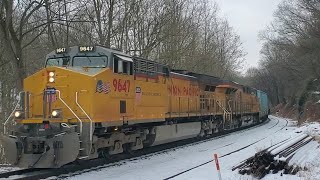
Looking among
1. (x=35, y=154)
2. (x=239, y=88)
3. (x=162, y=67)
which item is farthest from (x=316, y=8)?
(x=35, y=154)

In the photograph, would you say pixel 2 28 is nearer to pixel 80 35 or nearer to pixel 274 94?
pixel 80 35

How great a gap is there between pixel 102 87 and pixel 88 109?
826 millimetres

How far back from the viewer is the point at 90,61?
41.2ft

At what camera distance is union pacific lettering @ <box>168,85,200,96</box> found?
17.7m

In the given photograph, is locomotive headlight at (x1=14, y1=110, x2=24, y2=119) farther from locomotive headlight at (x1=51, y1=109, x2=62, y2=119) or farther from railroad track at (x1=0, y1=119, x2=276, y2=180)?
railroad track at (x1=0, y1=119, x2=276, y2=180)

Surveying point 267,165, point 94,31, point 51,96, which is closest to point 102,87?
point 51,96

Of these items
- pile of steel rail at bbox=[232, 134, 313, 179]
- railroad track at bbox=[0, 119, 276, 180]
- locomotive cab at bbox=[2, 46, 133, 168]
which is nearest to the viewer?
pile of steel rail at bbox=[232, 134, 313, 179]

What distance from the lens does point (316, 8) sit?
123ft

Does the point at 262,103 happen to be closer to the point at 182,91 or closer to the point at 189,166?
the point at 182,91

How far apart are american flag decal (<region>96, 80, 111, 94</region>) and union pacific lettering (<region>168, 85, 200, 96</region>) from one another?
18.5ft

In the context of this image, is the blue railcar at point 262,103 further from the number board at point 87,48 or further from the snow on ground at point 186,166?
the number board at point 87,48

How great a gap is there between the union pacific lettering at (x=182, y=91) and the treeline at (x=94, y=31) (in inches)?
184

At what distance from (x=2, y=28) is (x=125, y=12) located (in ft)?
33.6

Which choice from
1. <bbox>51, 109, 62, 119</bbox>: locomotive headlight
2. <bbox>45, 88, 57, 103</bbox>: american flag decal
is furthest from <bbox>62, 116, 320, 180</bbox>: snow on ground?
<bbox>45, 88, 57, 103</bbox>: american flag decal
